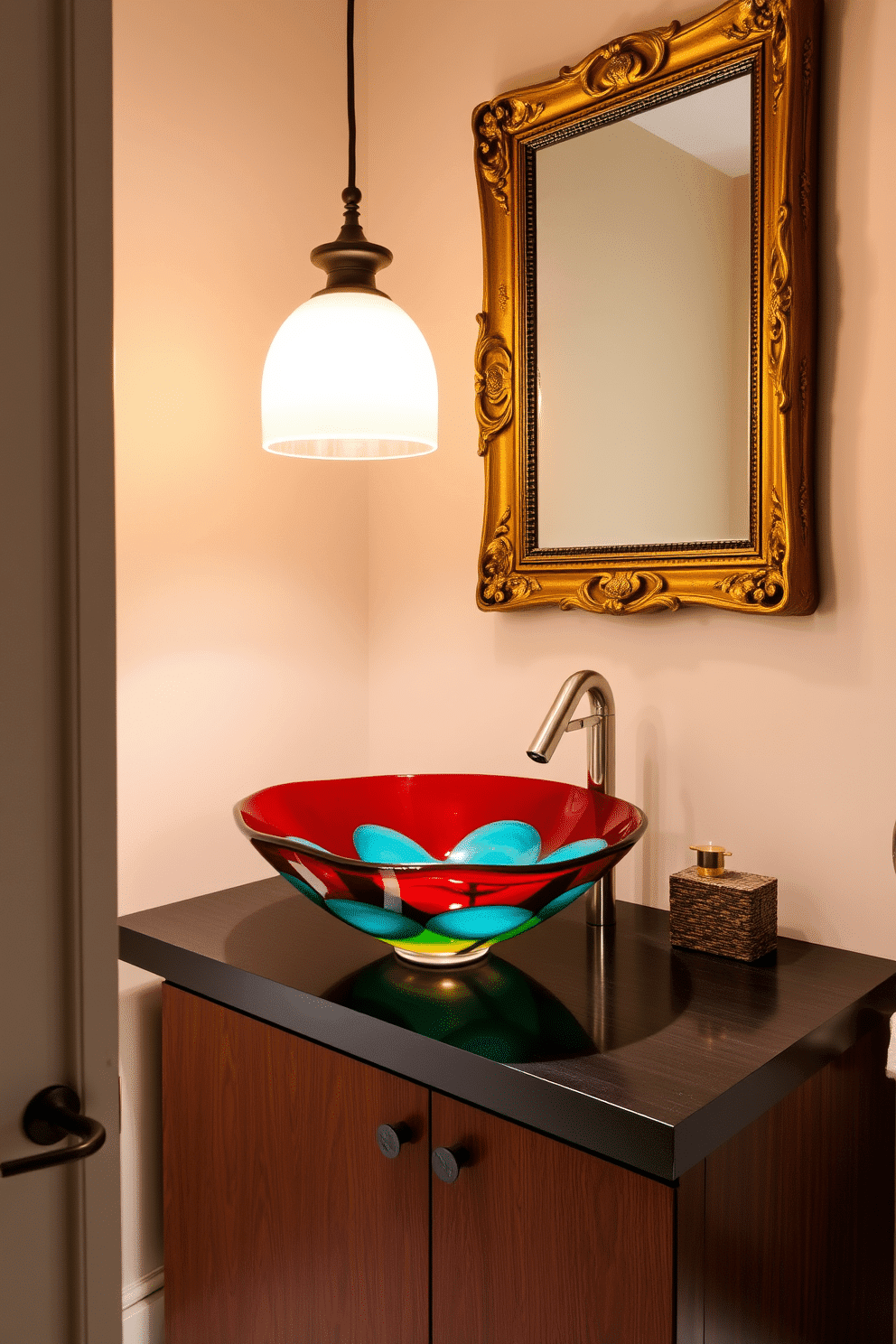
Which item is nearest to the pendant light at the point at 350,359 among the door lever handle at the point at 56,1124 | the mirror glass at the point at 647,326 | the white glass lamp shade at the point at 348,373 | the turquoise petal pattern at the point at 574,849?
the white glass lamp shade at the point at 348,373

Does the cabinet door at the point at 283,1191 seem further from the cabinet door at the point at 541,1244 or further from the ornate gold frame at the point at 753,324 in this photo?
the ornate gold frame at the point at 753,324

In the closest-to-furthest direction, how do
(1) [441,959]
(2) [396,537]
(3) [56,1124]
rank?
(3) [56,1124] → (1) [441,959] → (2) [396,537]

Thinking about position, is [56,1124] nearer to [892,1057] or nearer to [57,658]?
[57,658]

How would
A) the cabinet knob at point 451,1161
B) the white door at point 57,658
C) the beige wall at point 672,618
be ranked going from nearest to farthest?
the white door at point 57,658, the cabinet knob at point 451,1161, the beige wall at point 672,618

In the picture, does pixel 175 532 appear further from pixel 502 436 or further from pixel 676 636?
pixel 676 636

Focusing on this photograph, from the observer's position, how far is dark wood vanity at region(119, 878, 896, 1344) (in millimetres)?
860

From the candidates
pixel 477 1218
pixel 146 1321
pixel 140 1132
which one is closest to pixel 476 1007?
pixel 477 1218

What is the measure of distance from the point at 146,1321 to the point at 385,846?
79cm

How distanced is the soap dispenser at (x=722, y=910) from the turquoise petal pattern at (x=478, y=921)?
250 millimetres

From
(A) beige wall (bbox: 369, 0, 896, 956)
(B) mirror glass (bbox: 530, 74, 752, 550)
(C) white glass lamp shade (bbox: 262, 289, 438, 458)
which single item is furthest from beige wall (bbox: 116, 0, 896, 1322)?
(C) white glass lamp shade (bbox: 262, 289, 438, 458)

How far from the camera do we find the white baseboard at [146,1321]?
4.68 ft

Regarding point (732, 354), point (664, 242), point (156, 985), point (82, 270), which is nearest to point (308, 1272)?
point (156, 985)

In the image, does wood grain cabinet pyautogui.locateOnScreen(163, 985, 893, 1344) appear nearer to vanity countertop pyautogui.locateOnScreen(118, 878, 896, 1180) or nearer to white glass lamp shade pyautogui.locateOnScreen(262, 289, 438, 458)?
vanity countertop pyautogui.locateOnScreen(118, 878, 896, 1180)

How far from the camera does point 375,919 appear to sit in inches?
40.9
